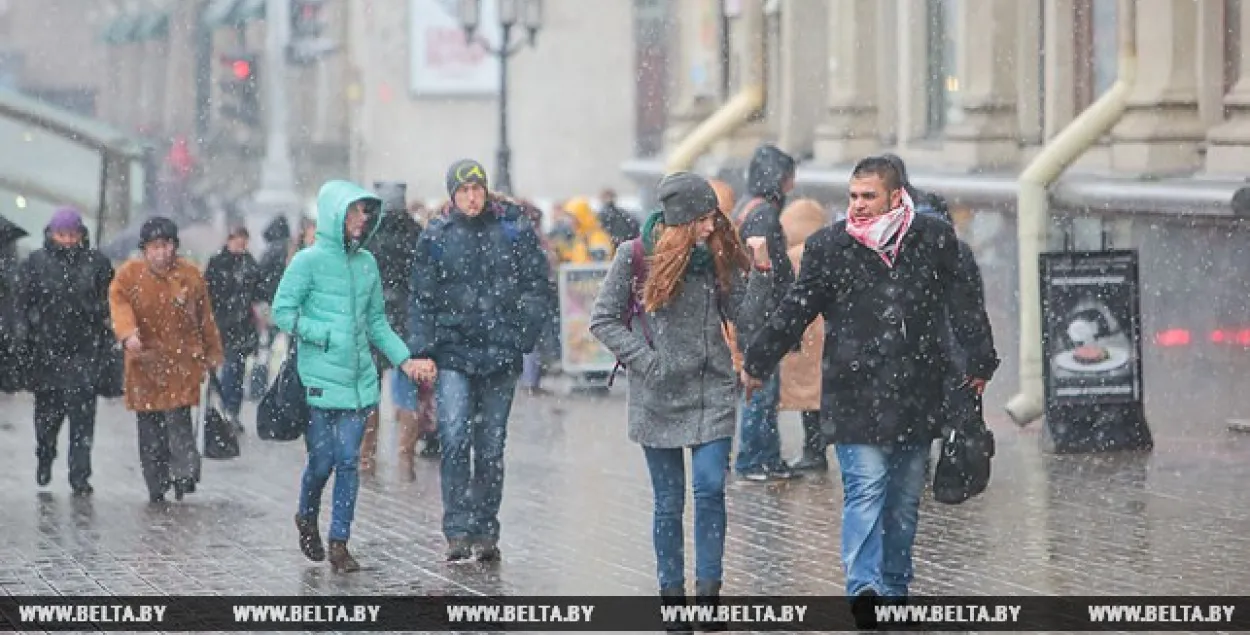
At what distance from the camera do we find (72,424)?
1473 cm

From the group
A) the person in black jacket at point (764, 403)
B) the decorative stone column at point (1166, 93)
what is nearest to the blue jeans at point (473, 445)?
the person in black jacket at point (764, 403)

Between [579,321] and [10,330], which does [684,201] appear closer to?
[10,330]

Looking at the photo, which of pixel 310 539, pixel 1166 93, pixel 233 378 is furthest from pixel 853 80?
pixel 310 539

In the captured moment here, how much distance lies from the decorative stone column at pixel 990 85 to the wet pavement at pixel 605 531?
5.26 meters

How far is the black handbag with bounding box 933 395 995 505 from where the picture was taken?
9.91 meters

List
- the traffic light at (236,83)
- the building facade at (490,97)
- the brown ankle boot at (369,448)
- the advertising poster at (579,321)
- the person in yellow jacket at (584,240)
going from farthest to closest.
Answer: the building facade at (490,97) → the traffic light at (236,83) → the person in yellow jacket at (584,240) → the advertising poster at (579,321) → the brown ankle boot at (369,448)

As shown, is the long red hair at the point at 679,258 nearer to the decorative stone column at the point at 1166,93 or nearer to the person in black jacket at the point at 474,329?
the person in black jacket at the point at 474,329

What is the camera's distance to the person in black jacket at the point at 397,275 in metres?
15.5

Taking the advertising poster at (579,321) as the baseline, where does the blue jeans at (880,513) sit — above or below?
below

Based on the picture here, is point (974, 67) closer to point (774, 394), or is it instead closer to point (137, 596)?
point (774, 394)

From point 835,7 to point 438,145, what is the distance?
117 ft

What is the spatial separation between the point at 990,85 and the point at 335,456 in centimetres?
1132

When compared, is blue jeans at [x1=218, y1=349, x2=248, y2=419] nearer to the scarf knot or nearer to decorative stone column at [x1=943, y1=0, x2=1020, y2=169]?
decorative stone column at [x1=943, y1=0, x2=1020, y2=169]

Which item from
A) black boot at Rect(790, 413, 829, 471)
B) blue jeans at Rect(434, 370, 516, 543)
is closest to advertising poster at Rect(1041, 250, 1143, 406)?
black boot at Rect(790, 413, 829, 471)
